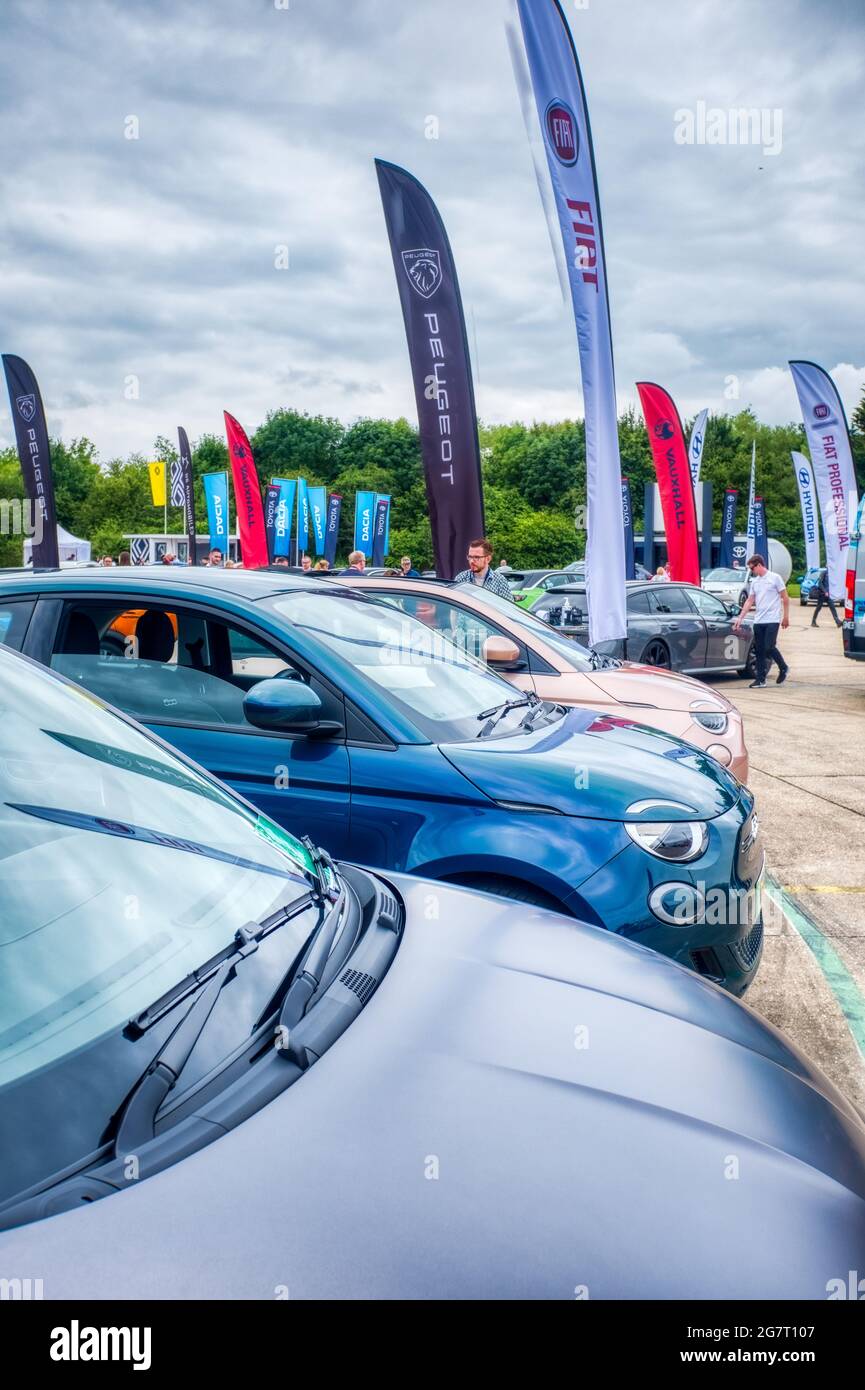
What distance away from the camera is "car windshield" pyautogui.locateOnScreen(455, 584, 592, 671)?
21.6ft

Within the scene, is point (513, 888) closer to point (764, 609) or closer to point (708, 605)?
point (764, 609)

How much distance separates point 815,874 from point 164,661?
12.1 feet

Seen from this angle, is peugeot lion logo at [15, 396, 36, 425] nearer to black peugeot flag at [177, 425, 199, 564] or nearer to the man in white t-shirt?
black peugeot flag at [177, 425, 199, 564]

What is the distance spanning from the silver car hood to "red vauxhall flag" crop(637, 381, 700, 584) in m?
18.6

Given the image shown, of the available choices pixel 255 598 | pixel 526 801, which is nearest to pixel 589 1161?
pixel 526 801

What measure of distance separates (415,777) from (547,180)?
673cm

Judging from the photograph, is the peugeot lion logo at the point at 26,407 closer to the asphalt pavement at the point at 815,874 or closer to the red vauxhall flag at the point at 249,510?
the red vauxhall flag at the point at 249,510

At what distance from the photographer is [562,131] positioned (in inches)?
325

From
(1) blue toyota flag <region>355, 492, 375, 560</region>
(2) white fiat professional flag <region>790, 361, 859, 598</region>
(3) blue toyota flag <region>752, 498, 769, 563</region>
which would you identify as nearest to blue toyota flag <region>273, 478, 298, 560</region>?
(1) blue toyota flag <region>355, 492, 375, 560</region>

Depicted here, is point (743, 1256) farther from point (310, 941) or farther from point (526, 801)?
point (526, 801)

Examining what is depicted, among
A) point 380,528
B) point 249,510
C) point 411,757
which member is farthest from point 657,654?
point 380,528

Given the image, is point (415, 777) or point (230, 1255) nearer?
point (230, 1255)

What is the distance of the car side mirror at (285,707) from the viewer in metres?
3.28

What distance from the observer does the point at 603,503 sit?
27.7ft
